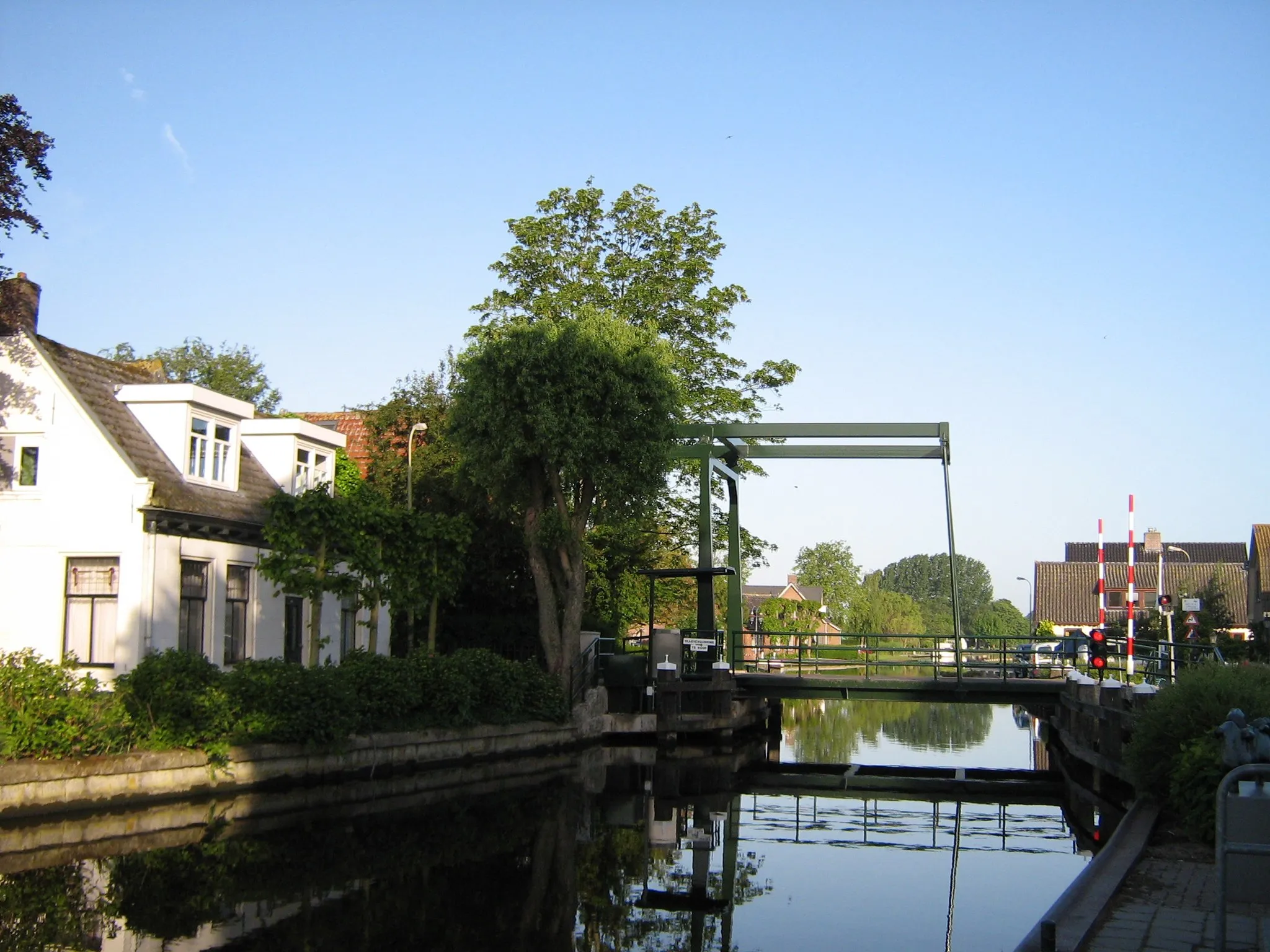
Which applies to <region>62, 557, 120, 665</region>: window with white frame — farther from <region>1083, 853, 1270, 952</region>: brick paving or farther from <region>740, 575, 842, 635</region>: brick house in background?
<region>740, 575, 842, 635</region>: brick house in background

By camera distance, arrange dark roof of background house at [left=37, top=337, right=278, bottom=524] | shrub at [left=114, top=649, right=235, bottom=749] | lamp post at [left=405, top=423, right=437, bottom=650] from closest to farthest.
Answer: shrub at [left=114, top=649, right=235, bottom=749], dark roof of background house at [left=37, top=337, right=278, bottom=524], lamp post at [left=405, top=423, right=437, bottom=650]

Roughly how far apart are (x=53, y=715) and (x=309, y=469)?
11.8m

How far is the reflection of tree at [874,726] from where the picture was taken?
93.4ft

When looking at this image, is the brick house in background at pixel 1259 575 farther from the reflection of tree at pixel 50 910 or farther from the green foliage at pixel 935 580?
the green foliage at pixel 935 580

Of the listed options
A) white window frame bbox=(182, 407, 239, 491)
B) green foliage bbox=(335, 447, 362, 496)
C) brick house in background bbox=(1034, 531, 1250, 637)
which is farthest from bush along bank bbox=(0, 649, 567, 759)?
brick house in background bbox=(1034, 531, 1250, 637)

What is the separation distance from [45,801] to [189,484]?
8.61 meters

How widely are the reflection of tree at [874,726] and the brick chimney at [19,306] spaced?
15.6 metres

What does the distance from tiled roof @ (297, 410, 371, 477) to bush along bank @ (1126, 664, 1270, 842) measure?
20758 millimetres

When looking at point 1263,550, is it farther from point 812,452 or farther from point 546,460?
point 546,460

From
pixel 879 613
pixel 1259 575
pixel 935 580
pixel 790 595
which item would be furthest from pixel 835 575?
pixel 935 580

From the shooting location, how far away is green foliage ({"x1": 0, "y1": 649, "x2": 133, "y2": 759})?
1340 centimetres

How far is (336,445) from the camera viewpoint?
2623 cm

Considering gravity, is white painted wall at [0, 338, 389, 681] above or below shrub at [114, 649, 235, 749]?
above

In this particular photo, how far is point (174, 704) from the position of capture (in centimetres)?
1525
